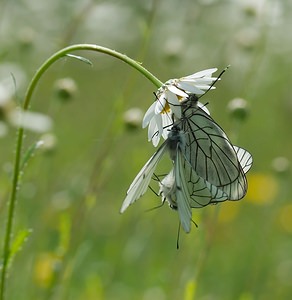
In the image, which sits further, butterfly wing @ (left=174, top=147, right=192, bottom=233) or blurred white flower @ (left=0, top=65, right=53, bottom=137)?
blurred white flower @ (left=0, top=65, right=53, bottom=137)

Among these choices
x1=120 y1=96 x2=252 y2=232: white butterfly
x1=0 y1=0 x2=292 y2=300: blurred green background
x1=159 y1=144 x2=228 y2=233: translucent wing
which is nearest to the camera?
x1=159 y1=144 x2=228 y2=233: translucent wing

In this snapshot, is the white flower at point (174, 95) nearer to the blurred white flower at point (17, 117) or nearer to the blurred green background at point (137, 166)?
the blurred white flower at point (17, 117)

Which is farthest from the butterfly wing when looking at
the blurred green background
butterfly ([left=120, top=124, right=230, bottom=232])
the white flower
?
the blurred green background

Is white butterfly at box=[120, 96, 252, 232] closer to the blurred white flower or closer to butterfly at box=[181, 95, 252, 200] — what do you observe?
butterfly at box=[181, 95, 252, 200]

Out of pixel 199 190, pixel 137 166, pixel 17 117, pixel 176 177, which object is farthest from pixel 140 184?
pixel 137 166

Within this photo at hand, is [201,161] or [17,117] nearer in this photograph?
[201,161]

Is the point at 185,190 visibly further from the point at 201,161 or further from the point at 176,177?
the point at 201,161
